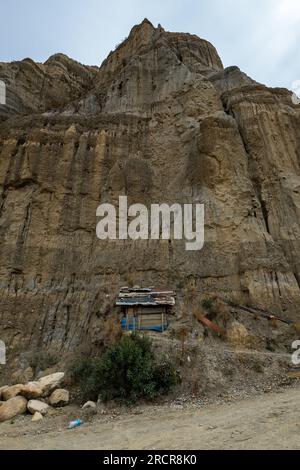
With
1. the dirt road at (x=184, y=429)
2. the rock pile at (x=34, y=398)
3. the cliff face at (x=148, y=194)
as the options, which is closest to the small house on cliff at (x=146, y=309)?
the cliff face at (x=148, y=194)

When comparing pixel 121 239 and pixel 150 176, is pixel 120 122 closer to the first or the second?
pixel 150 176

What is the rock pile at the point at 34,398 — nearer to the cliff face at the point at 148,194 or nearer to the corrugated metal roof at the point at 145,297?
the cliff face at the point at 148,194

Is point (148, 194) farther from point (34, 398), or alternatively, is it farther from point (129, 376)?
point (34, 398)

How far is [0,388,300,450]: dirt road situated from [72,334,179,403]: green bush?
84cm

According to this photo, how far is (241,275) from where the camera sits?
17391mm

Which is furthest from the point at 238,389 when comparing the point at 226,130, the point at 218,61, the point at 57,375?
the point at 218,61

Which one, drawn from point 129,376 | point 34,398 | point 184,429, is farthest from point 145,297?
point 184,429

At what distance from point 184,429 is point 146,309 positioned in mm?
7915

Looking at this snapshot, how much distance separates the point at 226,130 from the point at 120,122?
8051 millimetres

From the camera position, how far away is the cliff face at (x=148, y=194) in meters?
17.5

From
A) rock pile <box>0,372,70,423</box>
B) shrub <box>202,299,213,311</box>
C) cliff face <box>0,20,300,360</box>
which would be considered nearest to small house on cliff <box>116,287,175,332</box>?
cliff face <box>0,20,300,360</box>

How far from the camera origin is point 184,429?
7.71 meters

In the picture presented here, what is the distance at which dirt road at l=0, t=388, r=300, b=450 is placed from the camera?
6605 mm

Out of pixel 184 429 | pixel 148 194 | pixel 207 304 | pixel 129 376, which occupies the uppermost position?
pixel 148 194
